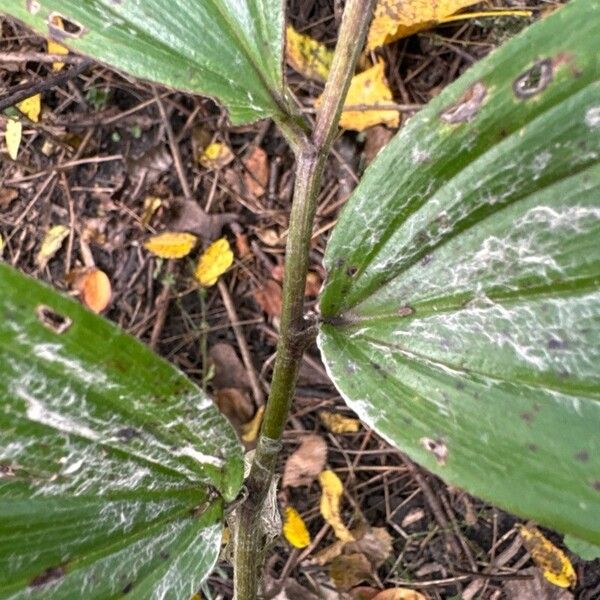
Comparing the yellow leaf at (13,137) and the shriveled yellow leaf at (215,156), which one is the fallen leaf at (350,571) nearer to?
the shriveled yellow leaf at (215,156)

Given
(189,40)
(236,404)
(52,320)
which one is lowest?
(236,404)

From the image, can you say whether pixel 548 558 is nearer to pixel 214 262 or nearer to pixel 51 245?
pixel 214 262

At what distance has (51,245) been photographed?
1.30 m

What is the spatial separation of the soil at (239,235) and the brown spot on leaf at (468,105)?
0.52m

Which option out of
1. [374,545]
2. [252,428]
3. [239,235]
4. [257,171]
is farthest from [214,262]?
[374,545]

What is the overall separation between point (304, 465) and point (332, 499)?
0.07 meters

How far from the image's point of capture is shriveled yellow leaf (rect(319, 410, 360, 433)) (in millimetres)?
1199

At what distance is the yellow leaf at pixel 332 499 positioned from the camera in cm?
118

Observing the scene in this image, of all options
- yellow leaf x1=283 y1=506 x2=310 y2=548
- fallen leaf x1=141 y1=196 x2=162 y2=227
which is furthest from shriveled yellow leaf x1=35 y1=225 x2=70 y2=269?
yellow leaf x1=283 y1=506 x2=310 y2=548

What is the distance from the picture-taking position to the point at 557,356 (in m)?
0.61

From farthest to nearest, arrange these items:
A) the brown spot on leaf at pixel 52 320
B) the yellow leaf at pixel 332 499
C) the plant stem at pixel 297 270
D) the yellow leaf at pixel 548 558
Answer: the yellow leaf at pixel 332 499 < the yellow leaf at pixel 548 558 < the plant stem at pixel 297 270 < the brown spot on leaf at pixel 52 320

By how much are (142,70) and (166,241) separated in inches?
23.1

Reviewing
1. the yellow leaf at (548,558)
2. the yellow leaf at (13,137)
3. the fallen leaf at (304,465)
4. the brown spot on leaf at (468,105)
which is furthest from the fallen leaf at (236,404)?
the brown spot on leaf at (468,105)

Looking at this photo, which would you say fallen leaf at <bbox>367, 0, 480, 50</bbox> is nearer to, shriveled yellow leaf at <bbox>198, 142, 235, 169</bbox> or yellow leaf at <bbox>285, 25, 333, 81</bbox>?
yellow leaf at <bbox>285, 25, 333, 81</bbox>
